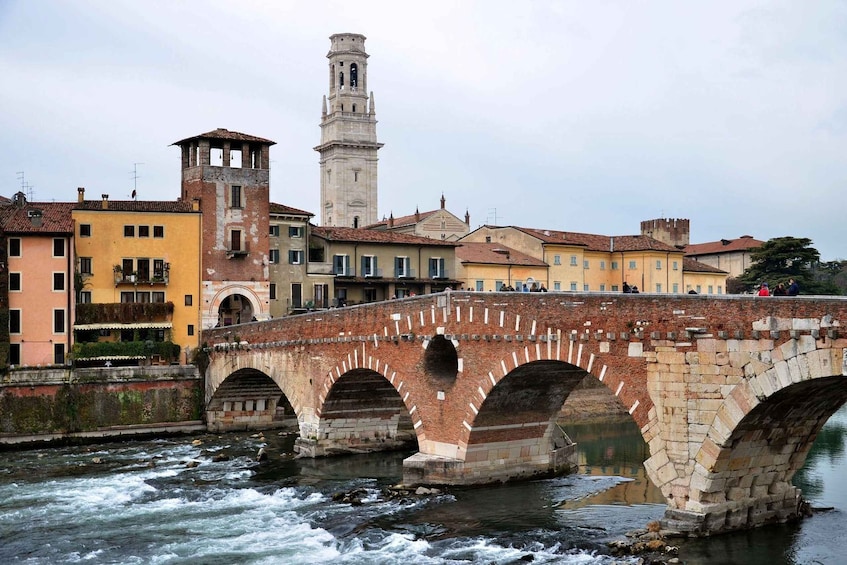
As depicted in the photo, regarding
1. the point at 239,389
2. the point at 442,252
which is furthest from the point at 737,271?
the point at 239,389

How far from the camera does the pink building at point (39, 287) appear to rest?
47.2 meters

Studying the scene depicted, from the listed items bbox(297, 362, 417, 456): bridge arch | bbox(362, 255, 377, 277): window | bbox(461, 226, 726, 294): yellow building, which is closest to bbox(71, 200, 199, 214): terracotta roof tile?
bbox(362, 255, 377, 277): window

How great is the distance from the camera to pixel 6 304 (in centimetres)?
4662

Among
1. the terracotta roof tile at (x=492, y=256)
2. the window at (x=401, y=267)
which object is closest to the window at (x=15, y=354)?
the window at (x=401, y=267)

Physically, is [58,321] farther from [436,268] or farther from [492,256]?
[492,256]

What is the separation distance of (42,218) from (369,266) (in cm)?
1810

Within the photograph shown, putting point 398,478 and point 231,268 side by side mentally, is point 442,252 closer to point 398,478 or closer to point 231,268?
point 231,268

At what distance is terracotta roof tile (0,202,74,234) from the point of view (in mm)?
47625

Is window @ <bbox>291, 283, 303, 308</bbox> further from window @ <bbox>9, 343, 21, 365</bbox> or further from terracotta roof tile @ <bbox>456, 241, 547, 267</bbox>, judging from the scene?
→ window @ <bbox>9, 343, 21, 365</bbox>

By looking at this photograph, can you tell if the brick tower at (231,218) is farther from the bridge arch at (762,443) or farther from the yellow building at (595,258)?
the bridge arch at (762,443)

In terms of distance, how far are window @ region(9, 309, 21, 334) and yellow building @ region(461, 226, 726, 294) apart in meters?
32.0

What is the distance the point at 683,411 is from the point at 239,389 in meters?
29.4

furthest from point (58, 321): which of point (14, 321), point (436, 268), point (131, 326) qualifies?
point (436, 268)

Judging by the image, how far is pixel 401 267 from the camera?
59.9 m
